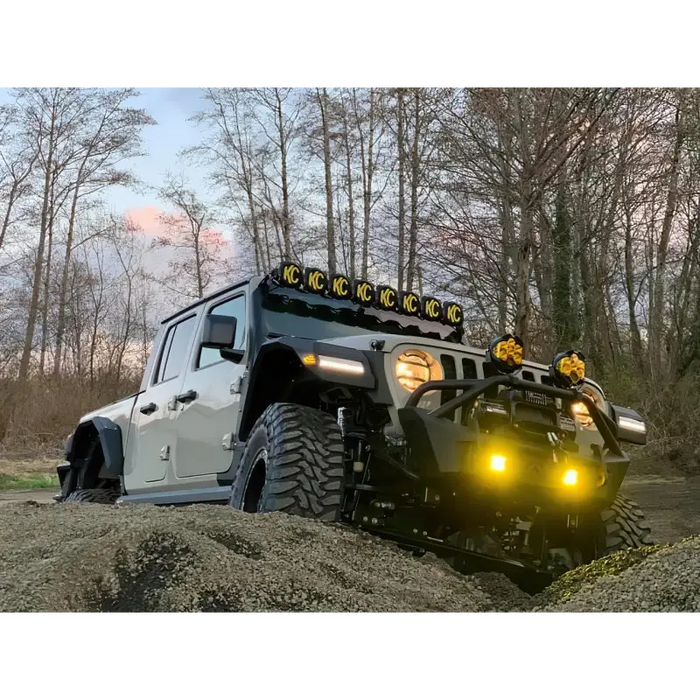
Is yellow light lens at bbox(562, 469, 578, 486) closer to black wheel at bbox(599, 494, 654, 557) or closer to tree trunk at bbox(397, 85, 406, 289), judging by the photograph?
black wheel at bbox(599, 494, 654, 557)

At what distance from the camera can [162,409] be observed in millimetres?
5891

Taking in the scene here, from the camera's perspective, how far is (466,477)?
11.4 ft

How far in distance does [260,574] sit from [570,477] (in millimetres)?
1679

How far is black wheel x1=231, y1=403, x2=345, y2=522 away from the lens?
3.62 meters

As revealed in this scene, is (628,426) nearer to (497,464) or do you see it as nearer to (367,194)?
(497,464)

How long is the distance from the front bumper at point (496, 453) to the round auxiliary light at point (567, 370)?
0.07 metres

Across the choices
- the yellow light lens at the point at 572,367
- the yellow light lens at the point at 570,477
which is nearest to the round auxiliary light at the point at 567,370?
the yellow light lens at the point at 572,367

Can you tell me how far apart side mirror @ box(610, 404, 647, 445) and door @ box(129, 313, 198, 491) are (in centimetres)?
291

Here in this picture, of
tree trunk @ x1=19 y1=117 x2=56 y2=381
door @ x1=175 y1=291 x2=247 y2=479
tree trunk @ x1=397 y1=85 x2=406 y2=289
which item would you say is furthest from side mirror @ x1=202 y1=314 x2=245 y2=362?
tree trunk @ x1=19 y1=117 x2=56 y2=381

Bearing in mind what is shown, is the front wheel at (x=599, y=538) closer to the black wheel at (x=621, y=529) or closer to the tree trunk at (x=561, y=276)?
the black wheel at (x=621, y=529)

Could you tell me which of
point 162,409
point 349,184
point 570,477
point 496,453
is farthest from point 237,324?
point 349,184

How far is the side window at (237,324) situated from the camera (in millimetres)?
5188

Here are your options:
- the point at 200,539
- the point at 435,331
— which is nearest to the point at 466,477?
the point at 200,539

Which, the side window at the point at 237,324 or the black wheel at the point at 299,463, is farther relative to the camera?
the side window at the point at 237,324
